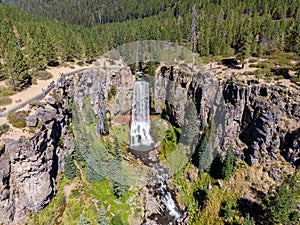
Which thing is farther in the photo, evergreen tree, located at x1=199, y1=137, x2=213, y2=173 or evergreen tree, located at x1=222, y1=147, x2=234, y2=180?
evergreen tree, located at x1=199, y1=137, x2=213, y2=173

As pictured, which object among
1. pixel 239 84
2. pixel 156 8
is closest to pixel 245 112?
pixel 239 84

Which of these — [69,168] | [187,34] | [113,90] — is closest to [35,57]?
[113,90]

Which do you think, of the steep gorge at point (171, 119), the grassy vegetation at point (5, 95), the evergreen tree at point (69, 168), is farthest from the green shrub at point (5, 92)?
the evergreen tree at point (69, 168)

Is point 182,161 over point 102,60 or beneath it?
beneath

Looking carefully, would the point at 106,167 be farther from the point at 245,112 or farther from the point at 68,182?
the point at 245,112

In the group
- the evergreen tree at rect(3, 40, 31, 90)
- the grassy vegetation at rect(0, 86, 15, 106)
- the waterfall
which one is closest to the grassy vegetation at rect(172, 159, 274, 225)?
the waterfall

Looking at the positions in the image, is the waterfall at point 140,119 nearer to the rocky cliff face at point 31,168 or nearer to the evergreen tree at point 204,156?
the evergreen tree at point 204,156

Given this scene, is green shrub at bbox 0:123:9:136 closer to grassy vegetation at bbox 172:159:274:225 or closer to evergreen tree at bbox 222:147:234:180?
grassy vegetation at bbox 172:159:274:225
